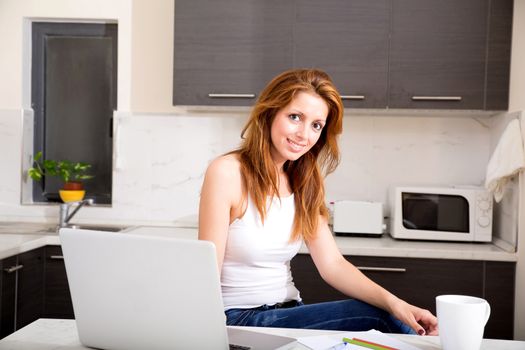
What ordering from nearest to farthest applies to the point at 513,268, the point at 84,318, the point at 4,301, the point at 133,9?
the point at 84,318 < the point at 4,301 < the point at 513,268 < the point at 133,9

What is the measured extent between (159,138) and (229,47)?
0.69 m

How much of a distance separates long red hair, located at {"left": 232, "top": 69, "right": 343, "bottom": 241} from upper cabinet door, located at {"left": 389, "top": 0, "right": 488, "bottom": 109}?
1.23 meters

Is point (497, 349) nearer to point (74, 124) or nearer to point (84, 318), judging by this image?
point (84, 318)

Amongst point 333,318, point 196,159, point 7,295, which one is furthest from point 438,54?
point 7,295

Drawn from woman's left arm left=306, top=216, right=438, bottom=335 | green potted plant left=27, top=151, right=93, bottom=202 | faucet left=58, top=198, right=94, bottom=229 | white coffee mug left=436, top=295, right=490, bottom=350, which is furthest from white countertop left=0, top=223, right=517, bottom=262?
white coffee mug left=436, top=295, right=490, bottom=350

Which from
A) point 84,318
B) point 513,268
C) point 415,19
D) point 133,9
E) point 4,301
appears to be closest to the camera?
point 84,318

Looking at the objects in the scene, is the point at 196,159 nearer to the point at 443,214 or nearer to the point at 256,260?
the point at 443,214

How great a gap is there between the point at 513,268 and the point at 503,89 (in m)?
0.84

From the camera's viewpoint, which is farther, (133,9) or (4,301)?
(133,9)

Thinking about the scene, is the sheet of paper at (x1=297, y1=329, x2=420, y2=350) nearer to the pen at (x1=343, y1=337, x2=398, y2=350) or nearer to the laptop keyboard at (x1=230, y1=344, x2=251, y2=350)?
the pen at (x1=343, y1=337, x2=398, y2=350)

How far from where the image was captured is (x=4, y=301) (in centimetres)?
269

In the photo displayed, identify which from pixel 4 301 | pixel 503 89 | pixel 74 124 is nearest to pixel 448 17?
pixel 503 89

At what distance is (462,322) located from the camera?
48.5 inches

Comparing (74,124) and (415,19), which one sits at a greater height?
(415,19)
